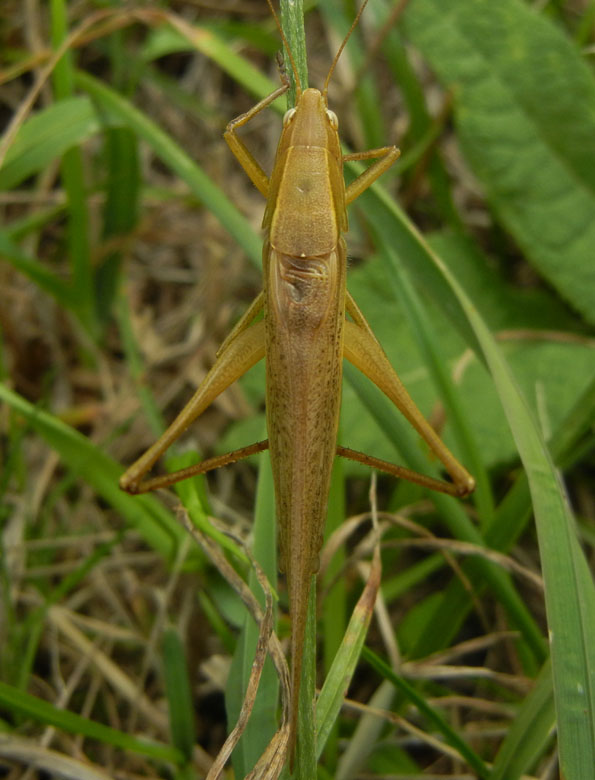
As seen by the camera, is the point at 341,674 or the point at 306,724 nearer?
the point at 306,724

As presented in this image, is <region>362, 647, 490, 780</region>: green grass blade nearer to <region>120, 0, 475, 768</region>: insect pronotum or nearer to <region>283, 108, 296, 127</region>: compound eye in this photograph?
<region>120, 0, 475, 768</region>: insect pronotum

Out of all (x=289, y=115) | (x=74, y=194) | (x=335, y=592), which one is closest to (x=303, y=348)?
(x=289, y=115)

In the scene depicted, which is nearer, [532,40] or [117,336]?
[532,40]

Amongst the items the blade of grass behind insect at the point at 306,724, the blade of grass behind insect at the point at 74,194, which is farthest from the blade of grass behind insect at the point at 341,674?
the blade of grass behind insect at the point at 74,194

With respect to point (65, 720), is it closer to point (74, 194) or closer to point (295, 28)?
point (295, 28)

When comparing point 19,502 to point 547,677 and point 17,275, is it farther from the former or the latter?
point 547,677

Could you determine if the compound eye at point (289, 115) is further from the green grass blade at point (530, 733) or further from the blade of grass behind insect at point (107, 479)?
the green grass blade at point (530, 733)

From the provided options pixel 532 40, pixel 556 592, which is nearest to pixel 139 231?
pixel 532 40
